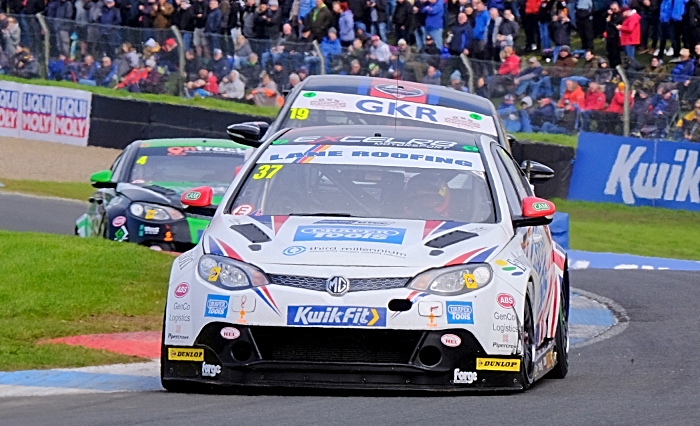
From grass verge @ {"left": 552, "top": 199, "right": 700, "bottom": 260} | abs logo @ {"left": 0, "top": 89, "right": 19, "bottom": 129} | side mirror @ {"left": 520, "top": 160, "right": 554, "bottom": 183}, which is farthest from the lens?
abs logo @ {"left": 0, "top": 89, "right": 19, "bottom": 129}

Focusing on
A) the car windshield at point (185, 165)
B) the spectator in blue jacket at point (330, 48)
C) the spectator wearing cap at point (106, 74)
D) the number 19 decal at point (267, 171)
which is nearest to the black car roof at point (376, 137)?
the number 19 decal at point (267, 171)

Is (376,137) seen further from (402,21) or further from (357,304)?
(402,21)

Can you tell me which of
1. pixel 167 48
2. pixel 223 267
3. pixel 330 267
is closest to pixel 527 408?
pixel 330 267

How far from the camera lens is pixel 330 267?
6441 mm

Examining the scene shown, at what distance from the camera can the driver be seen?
7.34m

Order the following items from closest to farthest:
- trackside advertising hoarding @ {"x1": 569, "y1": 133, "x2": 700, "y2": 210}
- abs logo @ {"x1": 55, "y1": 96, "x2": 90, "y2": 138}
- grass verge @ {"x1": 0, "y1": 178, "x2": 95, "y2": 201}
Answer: trackside advertising hoarding @ {"x1": 569, "y1": 133, "x2": 700, "y2": 210} < grass verge @ {"x1": 0, "y1": 178, "x2": 95, "y2": 201} < abs logo @ {"x1": 55, "y1": 96, "x2": 90, "y2": 138}

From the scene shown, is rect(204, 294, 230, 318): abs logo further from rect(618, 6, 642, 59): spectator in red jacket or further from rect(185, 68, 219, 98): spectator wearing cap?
rect(185, 68, 219, 98): spectator wearing cap

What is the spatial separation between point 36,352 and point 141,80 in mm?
19524

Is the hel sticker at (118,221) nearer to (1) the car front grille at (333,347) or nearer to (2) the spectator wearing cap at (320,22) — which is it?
(1) the car front grille at (333,347)

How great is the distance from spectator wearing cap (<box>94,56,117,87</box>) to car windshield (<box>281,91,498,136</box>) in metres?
15.7

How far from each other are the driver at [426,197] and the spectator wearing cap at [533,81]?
1503 centimetres

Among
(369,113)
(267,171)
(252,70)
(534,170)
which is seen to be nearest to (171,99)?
(252,70)

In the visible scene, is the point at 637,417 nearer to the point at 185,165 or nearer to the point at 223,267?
the point at 223,267

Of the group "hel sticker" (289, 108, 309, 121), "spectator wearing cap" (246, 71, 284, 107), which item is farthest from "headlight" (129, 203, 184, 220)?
"spectator wearing cap" (246, 71, 284, 107)
